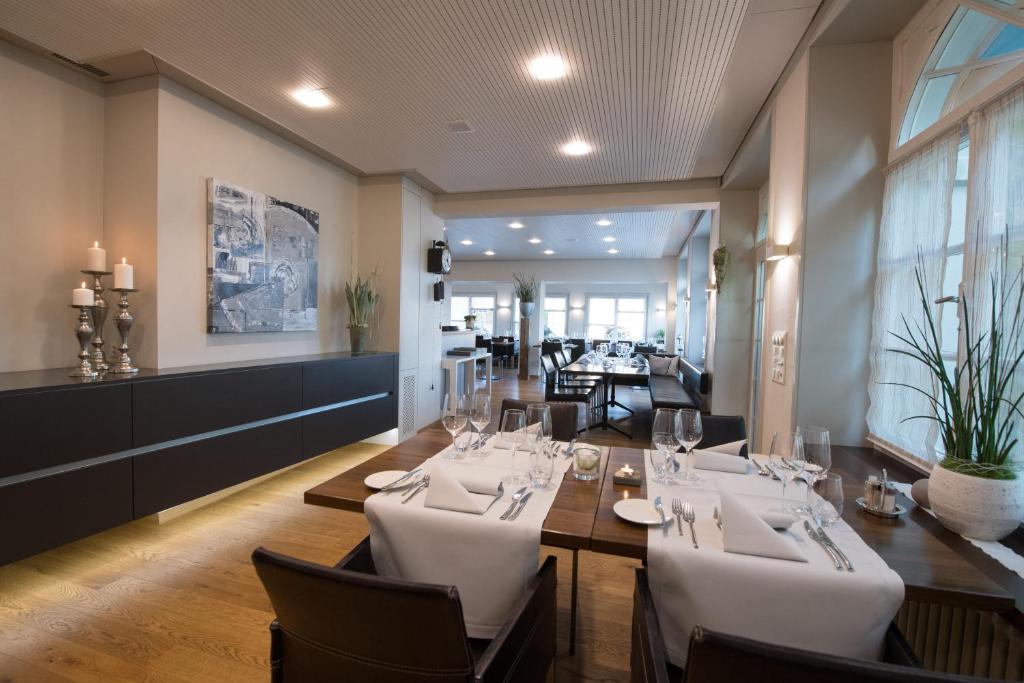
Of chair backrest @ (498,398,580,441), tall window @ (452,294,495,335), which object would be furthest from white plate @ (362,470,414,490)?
tall window @ (452,294,495,335)

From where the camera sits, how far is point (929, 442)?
1.83 metres

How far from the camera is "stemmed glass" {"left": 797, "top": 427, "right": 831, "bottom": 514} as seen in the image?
1.29 meters

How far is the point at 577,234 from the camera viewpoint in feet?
26.0

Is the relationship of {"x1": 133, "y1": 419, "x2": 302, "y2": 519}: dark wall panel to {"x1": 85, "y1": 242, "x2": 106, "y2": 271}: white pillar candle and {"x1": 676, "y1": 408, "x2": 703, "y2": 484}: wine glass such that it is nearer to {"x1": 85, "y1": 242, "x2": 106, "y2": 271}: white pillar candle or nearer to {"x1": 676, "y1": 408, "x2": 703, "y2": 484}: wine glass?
{"x1": 85, "y1": 242, "x2": 106, "y2": 271}: white pillar candle

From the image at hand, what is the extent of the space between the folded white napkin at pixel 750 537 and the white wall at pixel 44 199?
357 centimetres

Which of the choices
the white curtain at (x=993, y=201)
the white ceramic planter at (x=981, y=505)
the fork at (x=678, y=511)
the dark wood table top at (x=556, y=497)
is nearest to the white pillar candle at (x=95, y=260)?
the dark wood table top at (x=556, y=497)

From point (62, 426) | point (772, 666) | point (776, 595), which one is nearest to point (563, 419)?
point (776, 595)

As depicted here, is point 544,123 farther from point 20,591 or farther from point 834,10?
point 20,591

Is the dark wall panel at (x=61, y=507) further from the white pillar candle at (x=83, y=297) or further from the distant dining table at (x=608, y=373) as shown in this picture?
the distant dining table at (x=608, y=373)

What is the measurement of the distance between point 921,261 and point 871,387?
2.24 feet

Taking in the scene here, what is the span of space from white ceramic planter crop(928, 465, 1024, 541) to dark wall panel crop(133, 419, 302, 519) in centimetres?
341

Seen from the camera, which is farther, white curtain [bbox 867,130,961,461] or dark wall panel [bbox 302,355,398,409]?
dark wall panel [bbox 302,355,398,409]

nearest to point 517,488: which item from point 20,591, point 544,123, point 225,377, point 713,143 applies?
point 225,377

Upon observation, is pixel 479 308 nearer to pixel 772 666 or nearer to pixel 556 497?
pixel 556 497
